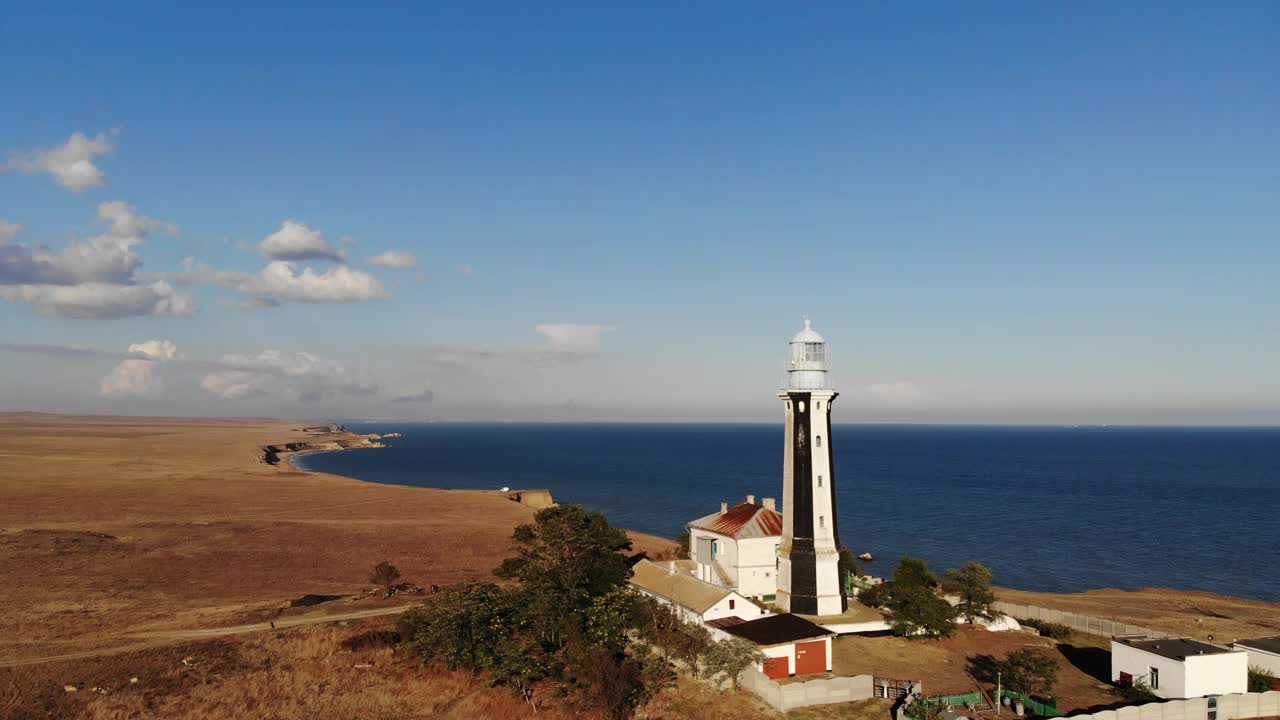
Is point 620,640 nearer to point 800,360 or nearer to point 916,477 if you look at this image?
point 800,360

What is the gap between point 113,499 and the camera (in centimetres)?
8694

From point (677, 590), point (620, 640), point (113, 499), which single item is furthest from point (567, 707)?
point (113, 499)

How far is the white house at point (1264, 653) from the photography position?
98.8 feet

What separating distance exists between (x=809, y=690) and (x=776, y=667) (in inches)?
128

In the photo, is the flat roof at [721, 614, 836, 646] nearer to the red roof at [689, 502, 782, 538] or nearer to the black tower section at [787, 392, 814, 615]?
the black tower section at [787, 392, 814, 615]

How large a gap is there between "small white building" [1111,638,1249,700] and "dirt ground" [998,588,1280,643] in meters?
13.3

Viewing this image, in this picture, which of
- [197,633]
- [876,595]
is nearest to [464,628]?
[197,633]

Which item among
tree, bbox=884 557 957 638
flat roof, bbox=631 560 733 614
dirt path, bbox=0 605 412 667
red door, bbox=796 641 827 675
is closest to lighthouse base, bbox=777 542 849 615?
tree, bbox=884 557 957 638

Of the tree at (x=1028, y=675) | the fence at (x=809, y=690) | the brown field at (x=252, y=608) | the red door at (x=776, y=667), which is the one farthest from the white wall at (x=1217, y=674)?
the red door at (x=776, y=667)

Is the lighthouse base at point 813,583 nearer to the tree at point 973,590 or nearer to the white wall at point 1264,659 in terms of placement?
the tree at point 973,590

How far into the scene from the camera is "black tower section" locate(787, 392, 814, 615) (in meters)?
39.9

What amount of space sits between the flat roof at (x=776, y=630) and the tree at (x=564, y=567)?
6.98 metres

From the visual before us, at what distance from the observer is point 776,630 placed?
32.8m

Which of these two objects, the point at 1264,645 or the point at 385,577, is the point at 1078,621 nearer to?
the point at 1264,645
